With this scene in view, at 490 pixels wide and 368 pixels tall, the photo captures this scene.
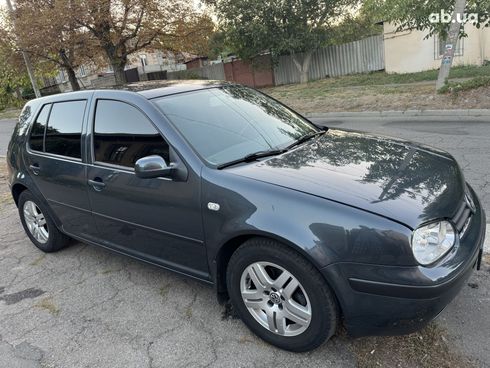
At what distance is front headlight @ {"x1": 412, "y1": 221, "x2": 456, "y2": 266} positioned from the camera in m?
2.10

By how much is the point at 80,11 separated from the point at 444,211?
62.6ft

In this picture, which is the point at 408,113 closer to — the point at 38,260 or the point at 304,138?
the point at 304,138

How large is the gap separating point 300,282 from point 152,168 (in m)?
1.14

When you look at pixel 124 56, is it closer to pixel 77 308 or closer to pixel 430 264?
pixel 77 308

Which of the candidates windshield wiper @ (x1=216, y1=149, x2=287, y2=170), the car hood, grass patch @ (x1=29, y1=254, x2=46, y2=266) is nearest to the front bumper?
the car hood

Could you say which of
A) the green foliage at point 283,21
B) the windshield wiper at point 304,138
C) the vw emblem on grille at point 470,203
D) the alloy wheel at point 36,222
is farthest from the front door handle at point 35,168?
the green foliage at point 283,21

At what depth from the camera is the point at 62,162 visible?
143 inches

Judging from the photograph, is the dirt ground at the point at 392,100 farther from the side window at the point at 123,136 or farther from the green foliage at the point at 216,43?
the green foliage at the point at 216,43

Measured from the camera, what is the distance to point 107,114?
10.7ft

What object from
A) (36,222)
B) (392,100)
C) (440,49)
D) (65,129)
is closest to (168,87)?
(65,129)

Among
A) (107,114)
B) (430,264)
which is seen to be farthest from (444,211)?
(107,114)

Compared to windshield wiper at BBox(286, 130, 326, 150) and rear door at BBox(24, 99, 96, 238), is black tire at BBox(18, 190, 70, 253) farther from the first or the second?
windshield wiper at BBox(286, 130, 326, 150)

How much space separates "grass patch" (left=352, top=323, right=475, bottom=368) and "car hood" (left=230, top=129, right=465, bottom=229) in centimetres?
78

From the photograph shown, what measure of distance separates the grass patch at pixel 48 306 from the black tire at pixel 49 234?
2.75 feet
